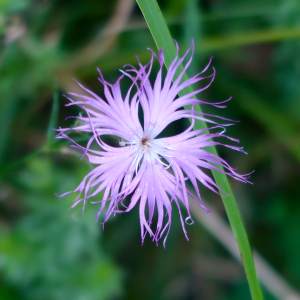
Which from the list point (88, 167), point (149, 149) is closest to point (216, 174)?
→ point (149, 149)

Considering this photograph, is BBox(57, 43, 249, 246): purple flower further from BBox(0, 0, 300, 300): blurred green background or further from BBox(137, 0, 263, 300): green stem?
BBox(0, 0, 300, 300): blurred green background

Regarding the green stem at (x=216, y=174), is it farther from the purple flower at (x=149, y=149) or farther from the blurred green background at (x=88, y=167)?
the blurred green background at (x=88, y=167)

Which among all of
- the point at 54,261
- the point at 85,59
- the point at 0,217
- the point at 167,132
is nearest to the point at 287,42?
the point at 167,132

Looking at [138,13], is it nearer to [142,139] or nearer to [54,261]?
[142,139]

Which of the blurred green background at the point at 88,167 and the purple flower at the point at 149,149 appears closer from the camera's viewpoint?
the purple flower at the point at 149,149

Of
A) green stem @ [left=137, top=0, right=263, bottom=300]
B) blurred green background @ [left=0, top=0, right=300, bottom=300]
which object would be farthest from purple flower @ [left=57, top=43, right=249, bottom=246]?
blurred green background @ [left=0, top=0, right=300, bottom=300]

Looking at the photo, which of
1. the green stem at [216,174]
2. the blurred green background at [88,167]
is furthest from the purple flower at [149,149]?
the blurred green background at [88,167]
